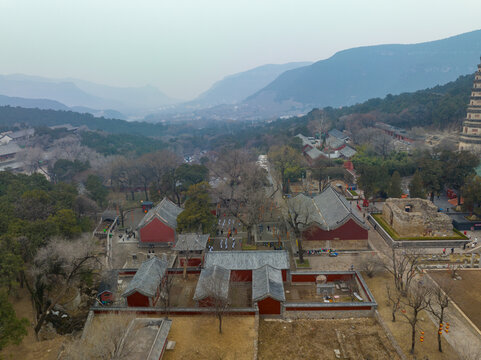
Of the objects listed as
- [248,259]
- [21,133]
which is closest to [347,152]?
[248,259]

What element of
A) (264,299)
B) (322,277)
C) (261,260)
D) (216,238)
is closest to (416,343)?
(322,277)

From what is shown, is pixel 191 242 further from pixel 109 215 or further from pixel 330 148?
pixel 330 148

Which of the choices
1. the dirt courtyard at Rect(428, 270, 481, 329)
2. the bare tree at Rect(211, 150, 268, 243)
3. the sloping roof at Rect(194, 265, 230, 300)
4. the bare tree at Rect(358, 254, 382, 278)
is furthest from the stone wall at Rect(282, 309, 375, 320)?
the bare tree at Rect(211, 150, 268, 243)

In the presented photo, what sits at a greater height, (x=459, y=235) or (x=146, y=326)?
(x=146, y=326)

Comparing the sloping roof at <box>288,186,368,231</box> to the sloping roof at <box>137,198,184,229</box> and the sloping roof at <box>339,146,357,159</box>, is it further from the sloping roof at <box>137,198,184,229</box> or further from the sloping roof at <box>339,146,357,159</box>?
the sloping roof at <box>339,146,357,159</box>

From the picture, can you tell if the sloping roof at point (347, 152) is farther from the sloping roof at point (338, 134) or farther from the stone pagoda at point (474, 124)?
the stone pagoda at point (474, 124)

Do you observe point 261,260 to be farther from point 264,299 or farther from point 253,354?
point 253,354
